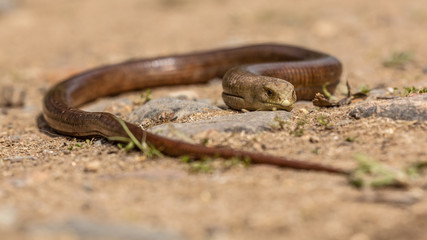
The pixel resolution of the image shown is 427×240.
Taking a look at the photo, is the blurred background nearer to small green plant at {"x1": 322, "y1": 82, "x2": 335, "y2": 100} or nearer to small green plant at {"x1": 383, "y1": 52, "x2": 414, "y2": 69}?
small green plant at {"x1": 383, "y1": 52, "x2": 414, "y2": 69}

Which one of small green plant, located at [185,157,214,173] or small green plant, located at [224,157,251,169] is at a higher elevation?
small green plant, located at [224,157,251,169]

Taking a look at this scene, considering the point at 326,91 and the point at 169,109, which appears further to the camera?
the point at 326,91

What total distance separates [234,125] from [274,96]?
2.19 feet

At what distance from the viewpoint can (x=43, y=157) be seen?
416 centimetres

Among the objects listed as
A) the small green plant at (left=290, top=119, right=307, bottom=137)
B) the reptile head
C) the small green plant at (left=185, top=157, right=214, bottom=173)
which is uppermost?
the reptile head

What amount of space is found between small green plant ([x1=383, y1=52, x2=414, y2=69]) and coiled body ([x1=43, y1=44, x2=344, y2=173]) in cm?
126

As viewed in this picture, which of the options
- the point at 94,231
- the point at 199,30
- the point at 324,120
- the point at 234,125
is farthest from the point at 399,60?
the point at 94,231

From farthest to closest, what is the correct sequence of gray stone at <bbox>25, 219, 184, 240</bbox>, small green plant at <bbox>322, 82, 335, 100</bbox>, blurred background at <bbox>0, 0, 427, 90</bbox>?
blurred background at <bbox>0, 0, 427, 90</bbox>
small green plant at <bbox>322, 82, 335, 100</bbox>
gray stone at <bbox>25, 219, 184, 240</bbox>

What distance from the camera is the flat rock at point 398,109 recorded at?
376 cm

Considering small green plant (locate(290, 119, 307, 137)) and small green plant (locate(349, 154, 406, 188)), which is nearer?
small green plant (locate(349, 154, 406, 188))

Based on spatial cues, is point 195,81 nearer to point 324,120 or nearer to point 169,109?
point 169,109

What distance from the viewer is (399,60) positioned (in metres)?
6.77

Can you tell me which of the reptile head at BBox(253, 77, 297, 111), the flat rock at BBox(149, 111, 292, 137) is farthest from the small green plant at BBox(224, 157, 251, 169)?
the reptile head at BBox(253, 77, 297, 111)

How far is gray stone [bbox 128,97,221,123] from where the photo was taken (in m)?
4.60
